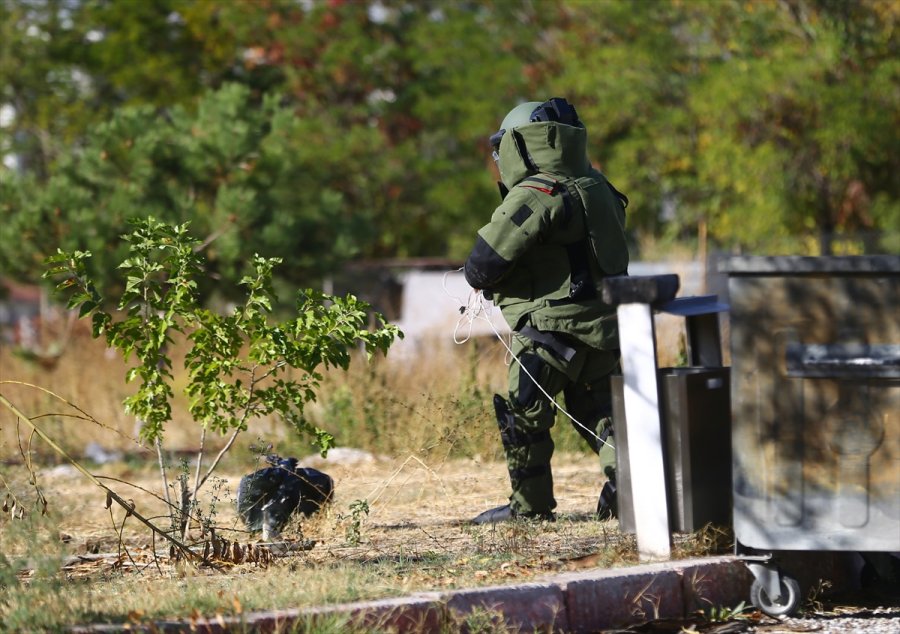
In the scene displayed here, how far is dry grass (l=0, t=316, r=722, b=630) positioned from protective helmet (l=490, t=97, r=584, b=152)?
142 centimetres

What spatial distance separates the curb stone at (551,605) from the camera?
420cm

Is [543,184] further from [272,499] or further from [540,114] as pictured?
[272,499]

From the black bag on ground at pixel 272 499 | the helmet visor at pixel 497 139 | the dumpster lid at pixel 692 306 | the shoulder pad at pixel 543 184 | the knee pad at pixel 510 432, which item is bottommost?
the black bag on ground at pixel 272 499

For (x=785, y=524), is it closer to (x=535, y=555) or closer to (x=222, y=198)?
(x=535, y=555)

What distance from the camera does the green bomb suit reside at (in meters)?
5.81

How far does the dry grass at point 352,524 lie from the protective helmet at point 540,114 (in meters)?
1.42

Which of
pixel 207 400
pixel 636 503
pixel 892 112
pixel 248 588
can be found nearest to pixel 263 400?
pixel 207 400

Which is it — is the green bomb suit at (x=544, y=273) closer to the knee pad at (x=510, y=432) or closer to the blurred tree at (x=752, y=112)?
the knee pad at (x=510, y=432)

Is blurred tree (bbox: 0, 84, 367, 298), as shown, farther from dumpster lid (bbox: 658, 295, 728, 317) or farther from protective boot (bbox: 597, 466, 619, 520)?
dumpster lid (bbox: 658, 295, 728, 317)

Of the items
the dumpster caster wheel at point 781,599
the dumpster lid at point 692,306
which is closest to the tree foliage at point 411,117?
the dumpster lid at point 692,306

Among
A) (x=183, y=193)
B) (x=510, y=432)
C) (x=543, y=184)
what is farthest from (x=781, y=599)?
(x=183, y=193)

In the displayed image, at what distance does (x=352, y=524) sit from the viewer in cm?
563

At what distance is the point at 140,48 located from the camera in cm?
2759

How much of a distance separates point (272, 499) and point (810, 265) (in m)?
2.64
